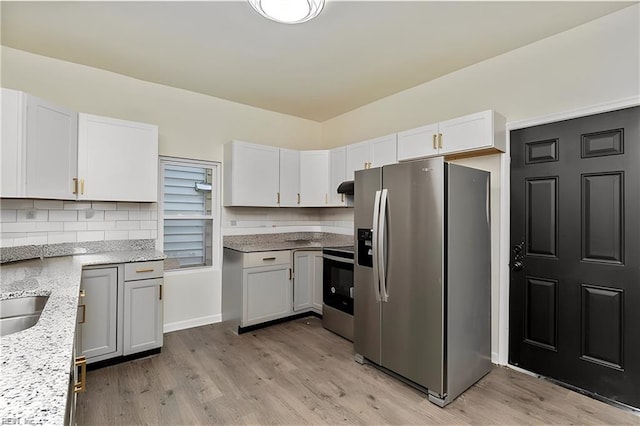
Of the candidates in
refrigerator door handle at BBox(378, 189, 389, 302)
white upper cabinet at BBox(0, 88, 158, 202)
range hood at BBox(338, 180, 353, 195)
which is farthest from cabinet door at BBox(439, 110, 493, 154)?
white upper cabinet at BBox(0, 88, 158, 202)

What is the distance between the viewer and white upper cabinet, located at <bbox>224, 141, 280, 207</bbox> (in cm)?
377

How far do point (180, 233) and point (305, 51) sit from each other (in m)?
2.41

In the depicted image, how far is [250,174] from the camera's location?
3.87 meters

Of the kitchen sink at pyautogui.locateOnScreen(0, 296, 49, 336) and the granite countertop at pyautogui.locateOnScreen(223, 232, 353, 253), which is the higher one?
the granite countertop at pyautogui.locateOnScreen(223, 232, 353, 253)

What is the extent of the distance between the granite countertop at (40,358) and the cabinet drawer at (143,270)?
2.72ft

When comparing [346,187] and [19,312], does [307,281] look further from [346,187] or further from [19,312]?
[19,312]

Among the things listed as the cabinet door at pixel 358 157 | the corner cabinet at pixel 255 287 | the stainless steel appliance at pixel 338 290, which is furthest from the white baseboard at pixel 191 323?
the cabinet door at pixel 358 157

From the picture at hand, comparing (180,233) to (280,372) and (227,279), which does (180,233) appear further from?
(280,372)

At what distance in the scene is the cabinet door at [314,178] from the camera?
4.28 metres

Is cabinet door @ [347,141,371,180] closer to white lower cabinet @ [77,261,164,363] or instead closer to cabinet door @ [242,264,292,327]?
cabinet door @ [242,264,292,327]

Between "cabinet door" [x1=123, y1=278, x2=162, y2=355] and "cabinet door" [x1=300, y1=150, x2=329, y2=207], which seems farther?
"cabinet door" [x1=300, y1=150, x2=329, y2=207]

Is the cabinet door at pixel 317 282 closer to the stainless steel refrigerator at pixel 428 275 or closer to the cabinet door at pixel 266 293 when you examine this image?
the cabinet door at pixel 266 293

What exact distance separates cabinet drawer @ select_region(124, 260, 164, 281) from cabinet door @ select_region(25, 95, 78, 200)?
0.77m

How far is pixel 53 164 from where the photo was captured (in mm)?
2613
